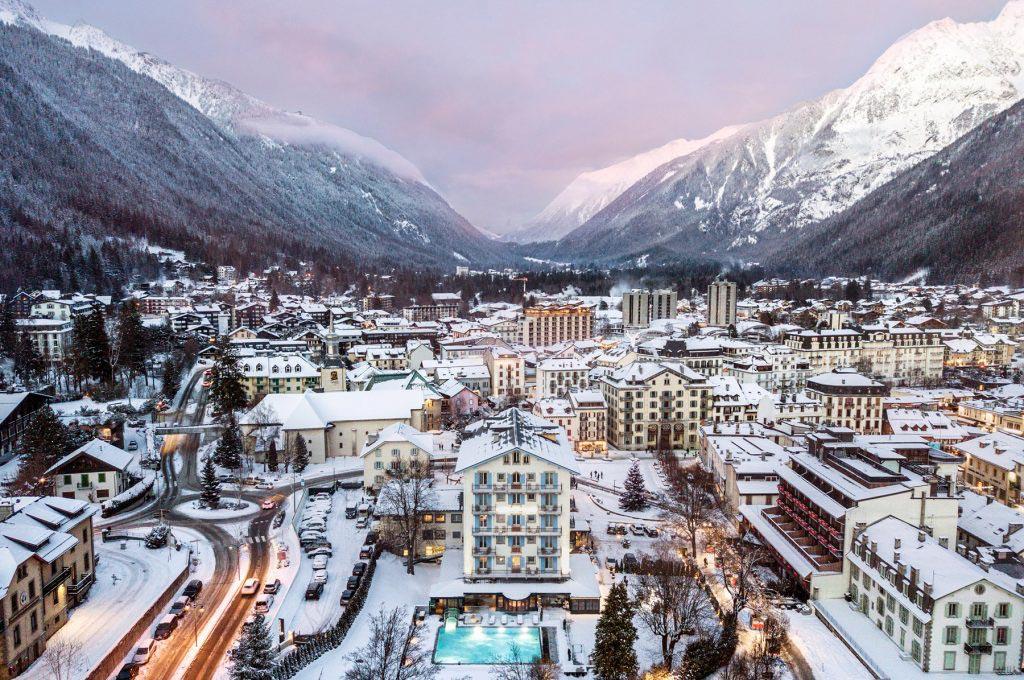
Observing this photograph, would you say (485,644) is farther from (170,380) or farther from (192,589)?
(170,380)

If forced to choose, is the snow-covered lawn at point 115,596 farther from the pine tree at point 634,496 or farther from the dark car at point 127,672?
the pine tree at point 634,496

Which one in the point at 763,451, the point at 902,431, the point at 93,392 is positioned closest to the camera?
the point at 763,451

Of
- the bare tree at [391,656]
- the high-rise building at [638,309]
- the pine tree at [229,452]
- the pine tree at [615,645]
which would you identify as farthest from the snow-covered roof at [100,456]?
the high-rise building at [638,309]

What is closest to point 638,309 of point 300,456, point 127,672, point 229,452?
point 300,456

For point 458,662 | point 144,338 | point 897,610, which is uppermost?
point 144,338

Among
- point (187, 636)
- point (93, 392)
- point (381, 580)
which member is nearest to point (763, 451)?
point (381, 580)

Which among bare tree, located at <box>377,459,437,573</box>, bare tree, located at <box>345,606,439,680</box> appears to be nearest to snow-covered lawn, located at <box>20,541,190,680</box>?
bare tree, located at <box>345,606,439,680</box>

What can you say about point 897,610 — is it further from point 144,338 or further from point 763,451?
point 144,338

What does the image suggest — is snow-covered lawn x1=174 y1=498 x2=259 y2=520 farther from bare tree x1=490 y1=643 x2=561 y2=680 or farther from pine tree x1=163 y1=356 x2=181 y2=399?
pine tree x1=163 y1=356 x2=181 y2=399
